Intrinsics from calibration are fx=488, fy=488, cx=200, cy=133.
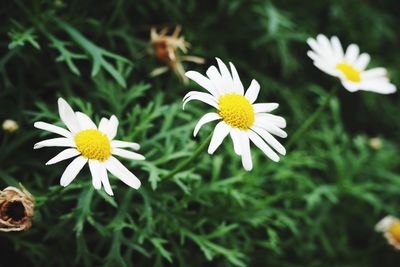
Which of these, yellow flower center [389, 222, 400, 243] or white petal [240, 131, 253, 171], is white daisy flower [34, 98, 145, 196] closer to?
white petal [240, 131, 253, 171]

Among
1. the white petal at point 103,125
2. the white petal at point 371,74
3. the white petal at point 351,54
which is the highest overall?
the white petal at point 351,54

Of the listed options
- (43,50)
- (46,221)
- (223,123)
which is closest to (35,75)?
(43,50)

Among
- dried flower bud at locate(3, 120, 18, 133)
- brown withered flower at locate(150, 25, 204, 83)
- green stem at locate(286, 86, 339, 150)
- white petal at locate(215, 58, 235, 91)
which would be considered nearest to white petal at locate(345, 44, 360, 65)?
green stem at locate(286, 86, 339, 150)

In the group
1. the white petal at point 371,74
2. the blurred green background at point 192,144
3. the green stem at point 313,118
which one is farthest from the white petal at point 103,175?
the white petal at point 371,74

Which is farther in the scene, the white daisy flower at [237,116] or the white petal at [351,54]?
the white petal at [351,54]

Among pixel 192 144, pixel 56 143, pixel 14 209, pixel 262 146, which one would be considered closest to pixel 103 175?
pixel 56 143

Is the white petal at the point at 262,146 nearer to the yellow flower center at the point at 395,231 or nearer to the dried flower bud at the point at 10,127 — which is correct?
the dried flower bud at the point at 10,127
